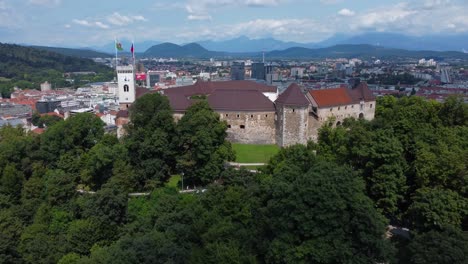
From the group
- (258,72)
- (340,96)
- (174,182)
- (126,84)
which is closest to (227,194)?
(174,182)

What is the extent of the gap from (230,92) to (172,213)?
22.6 meters

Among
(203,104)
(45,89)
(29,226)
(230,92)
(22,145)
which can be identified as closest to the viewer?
(29,226)

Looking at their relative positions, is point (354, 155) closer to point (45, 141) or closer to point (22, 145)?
point (45, 141)

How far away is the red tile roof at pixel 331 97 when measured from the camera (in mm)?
43875

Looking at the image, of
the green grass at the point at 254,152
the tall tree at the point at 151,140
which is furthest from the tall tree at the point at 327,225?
the green grass at the point at 254,152

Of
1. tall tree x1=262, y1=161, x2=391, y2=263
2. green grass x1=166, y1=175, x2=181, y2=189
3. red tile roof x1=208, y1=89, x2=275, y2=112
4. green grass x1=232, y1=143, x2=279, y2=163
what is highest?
red tile roof x1=208, y1=89, x2=275, y2=112

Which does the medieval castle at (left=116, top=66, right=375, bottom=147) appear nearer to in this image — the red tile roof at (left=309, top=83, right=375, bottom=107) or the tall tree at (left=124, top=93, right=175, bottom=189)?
the red tile roof at (left=309, top=83, right=375, bottom=107)

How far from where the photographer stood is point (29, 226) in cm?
3294

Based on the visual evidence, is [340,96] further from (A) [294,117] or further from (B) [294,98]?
(A) [294,117]

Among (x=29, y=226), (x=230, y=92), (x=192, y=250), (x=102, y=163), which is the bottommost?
(x=29, y=226)

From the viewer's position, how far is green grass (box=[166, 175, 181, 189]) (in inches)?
1374

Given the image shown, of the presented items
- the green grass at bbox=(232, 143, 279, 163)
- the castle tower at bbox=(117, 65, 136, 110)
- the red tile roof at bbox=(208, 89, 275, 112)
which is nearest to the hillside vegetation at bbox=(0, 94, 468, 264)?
the green grass at bbox=(232, 143, 279, 163)

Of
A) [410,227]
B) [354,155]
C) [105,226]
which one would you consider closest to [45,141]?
[105,226]

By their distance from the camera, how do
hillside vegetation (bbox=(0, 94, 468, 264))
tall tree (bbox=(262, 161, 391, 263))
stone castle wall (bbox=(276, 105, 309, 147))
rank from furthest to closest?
stone castle wall (bbox=(276, 105, 309, 147)) → hillside vegetation (bbox=(0, 94, 468, 264)) → tall tree (bbox=(262, 161, 391, 263))
